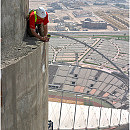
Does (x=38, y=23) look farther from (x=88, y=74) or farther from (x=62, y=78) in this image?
(x=88, y=74)

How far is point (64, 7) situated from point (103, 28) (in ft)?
161

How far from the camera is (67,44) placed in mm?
69000

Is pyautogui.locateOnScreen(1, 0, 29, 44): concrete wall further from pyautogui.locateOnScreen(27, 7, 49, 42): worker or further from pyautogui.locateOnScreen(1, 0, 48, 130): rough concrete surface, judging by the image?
pyautogui.locateOnScreen(27, 7, 49, 42): worker

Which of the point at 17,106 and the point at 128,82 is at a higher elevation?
the point at 17,106

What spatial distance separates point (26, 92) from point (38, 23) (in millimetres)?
1765

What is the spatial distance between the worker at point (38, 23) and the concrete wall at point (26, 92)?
0.99 ft

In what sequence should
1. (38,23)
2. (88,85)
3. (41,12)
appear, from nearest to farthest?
1. (41,12)
2. (38,23)
3. (88,85)

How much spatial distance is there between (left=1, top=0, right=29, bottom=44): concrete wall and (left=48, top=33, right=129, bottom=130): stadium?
9.27 metres

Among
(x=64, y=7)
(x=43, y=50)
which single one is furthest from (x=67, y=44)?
(x=64, y=7)

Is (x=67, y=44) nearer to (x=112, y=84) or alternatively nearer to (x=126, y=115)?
(x=112, y=84)

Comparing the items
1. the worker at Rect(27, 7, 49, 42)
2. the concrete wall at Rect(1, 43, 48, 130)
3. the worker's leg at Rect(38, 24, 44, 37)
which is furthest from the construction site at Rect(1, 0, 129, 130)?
the worker's leg at Rect(38, 24, 44, 37)

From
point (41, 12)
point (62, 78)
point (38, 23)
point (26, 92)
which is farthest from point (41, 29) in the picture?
point (62, 78)

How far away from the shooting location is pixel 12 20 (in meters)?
3.96

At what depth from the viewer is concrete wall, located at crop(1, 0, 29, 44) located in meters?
3.82
